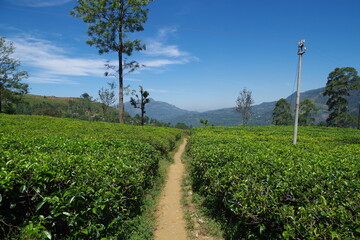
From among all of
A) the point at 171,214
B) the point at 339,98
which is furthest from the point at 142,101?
the point at 339,98

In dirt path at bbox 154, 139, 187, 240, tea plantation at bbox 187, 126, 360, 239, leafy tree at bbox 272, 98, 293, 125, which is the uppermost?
leafy tree at bbox 272, 98, 293, 125

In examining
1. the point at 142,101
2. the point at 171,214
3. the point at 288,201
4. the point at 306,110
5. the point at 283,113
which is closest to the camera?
the point at 288,201

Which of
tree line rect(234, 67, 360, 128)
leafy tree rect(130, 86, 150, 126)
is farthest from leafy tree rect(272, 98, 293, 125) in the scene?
leafy tree rect(130, 86, 150, 126)

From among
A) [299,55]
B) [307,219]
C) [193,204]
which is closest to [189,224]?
[193,204]

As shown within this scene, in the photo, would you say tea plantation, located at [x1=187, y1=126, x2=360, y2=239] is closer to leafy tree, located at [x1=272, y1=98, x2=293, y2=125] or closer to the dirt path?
the dirt path

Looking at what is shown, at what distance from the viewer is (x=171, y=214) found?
5367 mm

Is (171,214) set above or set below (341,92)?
below

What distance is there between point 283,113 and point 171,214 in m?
66.2

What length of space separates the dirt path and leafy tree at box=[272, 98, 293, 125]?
6318 centimetres

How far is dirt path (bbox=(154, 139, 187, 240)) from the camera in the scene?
439 centimetres

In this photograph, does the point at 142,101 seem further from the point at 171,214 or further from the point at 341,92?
the point at 341,92

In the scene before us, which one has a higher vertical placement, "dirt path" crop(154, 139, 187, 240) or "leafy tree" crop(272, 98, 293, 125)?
"leafy tree" crop(272, 98, 293, 125)

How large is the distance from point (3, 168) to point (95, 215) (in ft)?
5.14

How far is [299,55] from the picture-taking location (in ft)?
30.7
